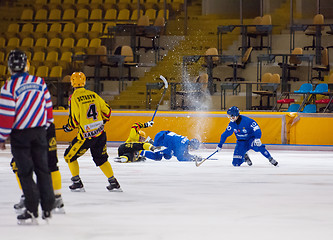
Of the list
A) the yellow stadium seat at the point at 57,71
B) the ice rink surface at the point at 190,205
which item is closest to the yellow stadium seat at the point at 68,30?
the yellow stadium seat at the point at 57,71

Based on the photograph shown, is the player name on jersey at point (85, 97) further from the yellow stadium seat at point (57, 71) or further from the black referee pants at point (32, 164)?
the yellow stadium seat at point (57, 71)

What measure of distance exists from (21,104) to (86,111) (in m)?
2.22

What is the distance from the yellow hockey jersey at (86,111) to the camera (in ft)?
23.9

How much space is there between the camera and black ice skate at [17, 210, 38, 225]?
5250 millimetres

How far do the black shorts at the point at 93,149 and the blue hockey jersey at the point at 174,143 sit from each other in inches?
170

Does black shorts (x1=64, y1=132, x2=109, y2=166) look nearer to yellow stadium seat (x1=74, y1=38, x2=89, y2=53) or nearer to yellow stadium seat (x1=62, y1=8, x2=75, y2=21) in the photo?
yellow stadium seat (x1=74, y1=38, x2=89, y2=53)

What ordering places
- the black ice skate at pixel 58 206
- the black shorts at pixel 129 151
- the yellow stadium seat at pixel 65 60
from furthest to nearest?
the yellow stadium seat at pixel 65 60 < the black shorts at pixel 129 151 < the black ice skate at pixel 58 206

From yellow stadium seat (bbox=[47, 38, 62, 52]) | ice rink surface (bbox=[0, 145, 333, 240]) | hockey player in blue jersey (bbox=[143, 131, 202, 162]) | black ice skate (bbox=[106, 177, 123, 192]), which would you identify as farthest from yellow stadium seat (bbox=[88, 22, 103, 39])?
black ice skate (bbox=[106, 177, 123, 192])

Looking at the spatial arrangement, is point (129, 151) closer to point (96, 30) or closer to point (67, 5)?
point (96, 30)

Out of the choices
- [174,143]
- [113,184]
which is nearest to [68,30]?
[174,143]

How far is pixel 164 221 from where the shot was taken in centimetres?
550

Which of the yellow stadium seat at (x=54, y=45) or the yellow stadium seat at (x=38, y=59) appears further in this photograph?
the yellow stadium seat at (x=54, y=45)

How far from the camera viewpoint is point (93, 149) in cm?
738

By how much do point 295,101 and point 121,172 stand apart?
897cm
